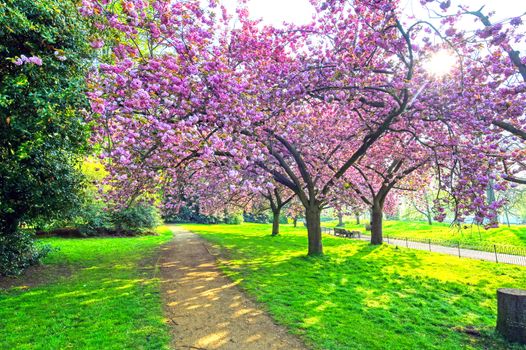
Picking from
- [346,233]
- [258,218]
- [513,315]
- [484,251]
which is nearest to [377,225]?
[484,251]

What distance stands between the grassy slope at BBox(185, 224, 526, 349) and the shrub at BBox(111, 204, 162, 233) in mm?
16741

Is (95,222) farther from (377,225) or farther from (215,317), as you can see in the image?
(377,225)

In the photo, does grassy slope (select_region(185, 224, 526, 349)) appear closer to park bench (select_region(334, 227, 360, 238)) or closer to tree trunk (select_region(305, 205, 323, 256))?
tree trunk (select_region(305, 205, 323, 256))

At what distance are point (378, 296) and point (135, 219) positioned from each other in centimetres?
2504

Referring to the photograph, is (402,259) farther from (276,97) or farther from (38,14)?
(38,14)

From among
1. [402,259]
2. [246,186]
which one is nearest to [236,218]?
[402,259]

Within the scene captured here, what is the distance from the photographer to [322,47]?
34.7ft

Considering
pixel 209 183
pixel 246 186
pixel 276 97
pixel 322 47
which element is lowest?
pixel 246 186

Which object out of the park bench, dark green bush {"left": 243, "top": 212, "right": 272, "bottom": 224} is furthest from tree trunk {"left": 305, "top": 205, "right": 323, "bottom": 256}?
dark green bush {"left": 243, "top": 212, "right": 272, "bottom": 224}

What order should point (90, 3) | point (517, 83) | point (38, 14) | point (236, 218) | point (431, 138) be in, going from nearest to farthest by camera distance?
point (90, 3) < point (38, 14) < point (517, 83) < point (431, 138) < point (236, 218)

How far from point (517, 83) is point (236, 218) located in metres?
46.5

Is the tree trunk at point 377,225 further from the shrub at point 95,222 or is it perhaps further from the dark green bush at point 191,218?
Answer: the dark green bush at point 191,218

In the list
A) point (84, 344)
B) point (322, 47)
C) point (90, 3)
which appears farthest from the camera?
point (322, 47)

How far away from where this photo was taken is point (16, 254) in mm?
11172
